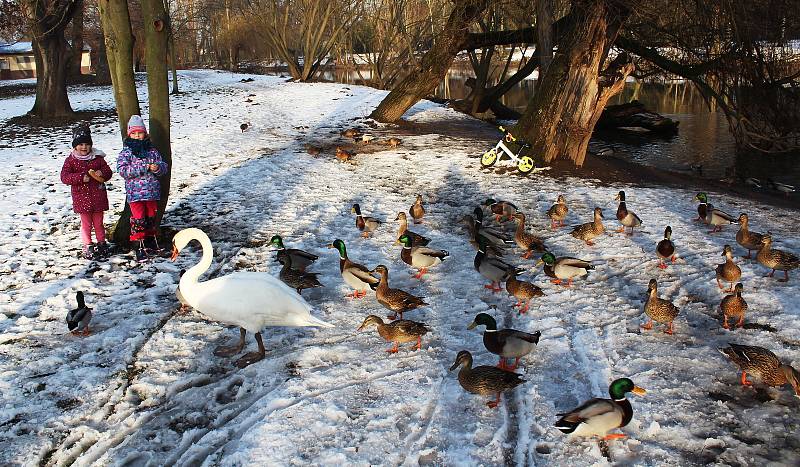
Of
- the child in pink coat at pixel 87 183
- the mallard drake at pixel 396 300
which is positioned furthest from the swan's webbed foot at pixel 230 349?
the child in pink coat at pixel 87 183

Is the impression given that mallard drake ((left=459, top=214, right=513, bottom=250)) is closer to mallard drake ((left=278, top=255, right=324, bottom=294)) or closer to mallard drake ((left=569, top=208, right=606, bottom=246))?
mallard drake ((left=569, top=208, right=606, bottom=246))

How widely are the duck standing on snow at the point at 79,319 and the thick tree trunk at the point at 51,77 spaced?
17416 mm

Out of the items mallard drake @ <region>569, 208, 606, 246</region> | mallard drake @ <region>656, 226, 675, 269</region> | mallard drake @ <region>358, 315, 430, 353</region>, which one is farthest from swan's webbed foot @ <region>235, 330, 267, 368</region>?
mallard drake @ <region>656, 226, 675, 269</region>

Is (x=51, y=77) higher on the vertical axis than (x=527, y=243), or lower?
higher

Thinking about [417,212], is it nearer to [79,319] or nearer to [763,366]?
[79,319]

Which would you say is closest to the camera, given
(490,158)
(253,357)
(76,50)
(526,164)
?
(253,357)

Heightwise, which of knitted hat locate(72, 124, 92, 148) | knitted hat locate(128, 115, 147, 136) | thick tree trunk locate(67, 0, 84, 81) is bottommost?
knitted hat locate(72, 124, 92, 148)

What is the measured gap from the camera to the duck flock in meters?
4.83

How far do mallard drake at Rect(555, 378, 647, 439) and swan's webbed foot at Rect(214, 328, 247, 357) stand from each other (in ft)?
10.3

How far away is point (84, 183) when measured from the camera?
303 inches

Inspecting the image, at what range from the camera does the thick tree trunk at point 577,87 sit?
1289 cm

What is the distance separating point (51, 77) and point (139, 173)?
15.6 metres

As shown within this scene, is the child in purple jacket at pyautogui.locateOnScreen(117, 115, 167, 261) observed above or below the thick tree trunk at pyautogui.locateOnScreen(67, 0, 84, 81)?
below

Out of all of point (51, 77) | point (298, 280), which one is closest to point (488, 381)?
point (298, 280)
